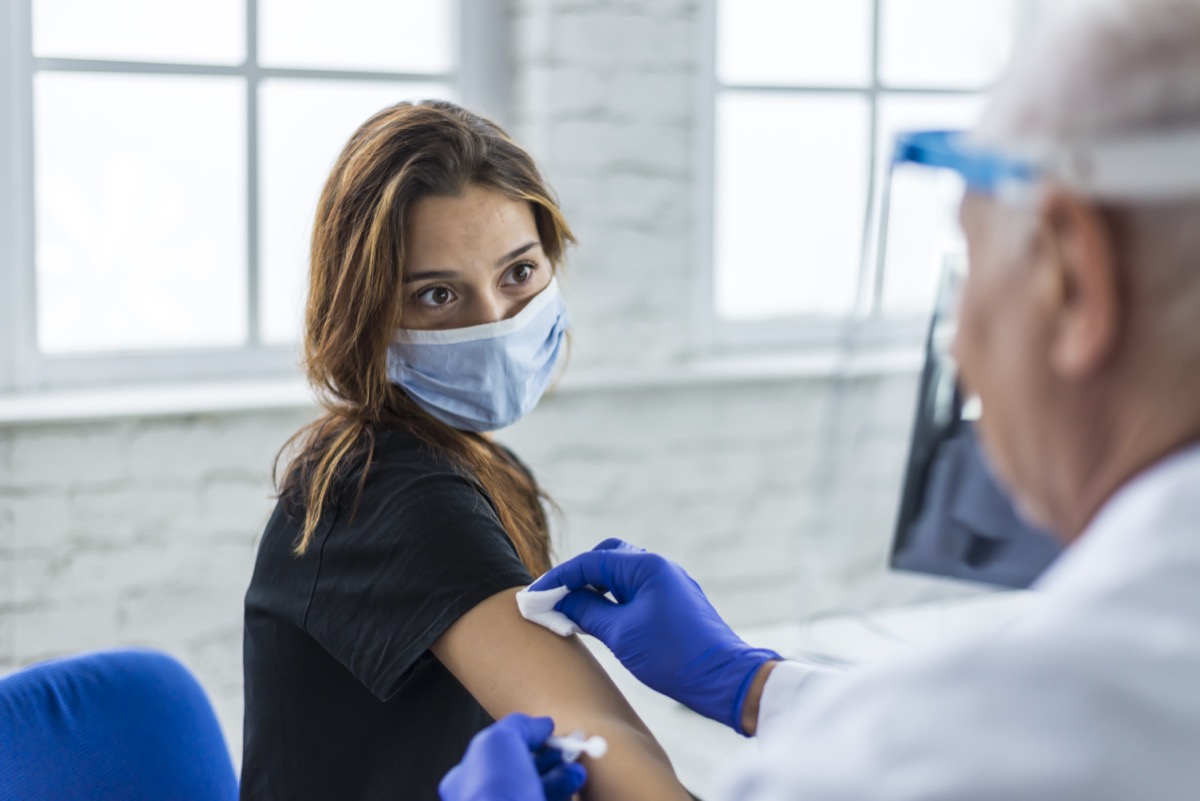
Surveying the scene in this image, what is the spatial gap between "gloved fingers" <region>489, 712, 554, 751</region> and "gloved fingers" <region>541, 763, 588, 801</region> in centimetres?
2

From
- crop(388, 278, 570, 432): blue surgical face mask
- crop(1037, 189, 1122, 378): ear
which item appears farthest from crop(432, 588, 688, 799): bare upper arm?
crop(1037, 189, 1122, 378): ear

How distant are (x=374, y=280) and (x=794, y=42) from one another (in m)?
2.03

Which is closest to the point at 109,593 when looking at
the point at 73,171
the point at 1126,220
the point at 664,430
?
the point at 73,171

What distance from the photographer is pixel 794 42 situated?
2.94m

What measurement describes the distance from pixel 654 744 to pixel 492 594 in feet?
0.60

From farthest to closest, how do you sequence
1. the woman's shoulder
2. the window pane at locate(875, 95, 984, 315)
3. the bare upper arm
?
the window pane at locate(875, 95, 984, 315) → the woman's shoulder → the bare upper arm

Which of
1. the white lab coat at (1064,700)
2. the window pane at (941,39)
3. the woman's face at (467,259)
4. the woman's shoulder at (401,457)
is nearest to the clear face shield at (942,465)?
the woman's face at (467,259)

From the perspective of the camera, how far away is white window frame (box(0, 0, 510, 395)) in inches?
84.6

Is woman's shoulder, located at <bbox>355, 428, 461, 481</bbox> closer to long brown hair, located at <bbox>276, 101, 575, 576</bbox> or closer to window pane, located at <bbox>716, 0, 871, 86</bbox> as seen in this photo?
long brown hair, located at <bbox>276, 101, 575, 576</bbox>

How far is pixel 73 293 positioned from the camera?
2.25m

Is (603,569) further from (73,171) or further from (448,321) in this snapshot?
(73,171)

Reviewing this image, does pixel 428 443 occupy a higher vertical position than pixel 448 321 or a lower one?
lower

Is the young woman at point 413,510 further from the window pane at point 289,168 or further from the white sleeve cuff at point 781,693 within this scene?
the window pane at point 289,168

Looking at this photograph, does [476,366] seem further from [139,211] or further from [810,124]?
[810,124]
